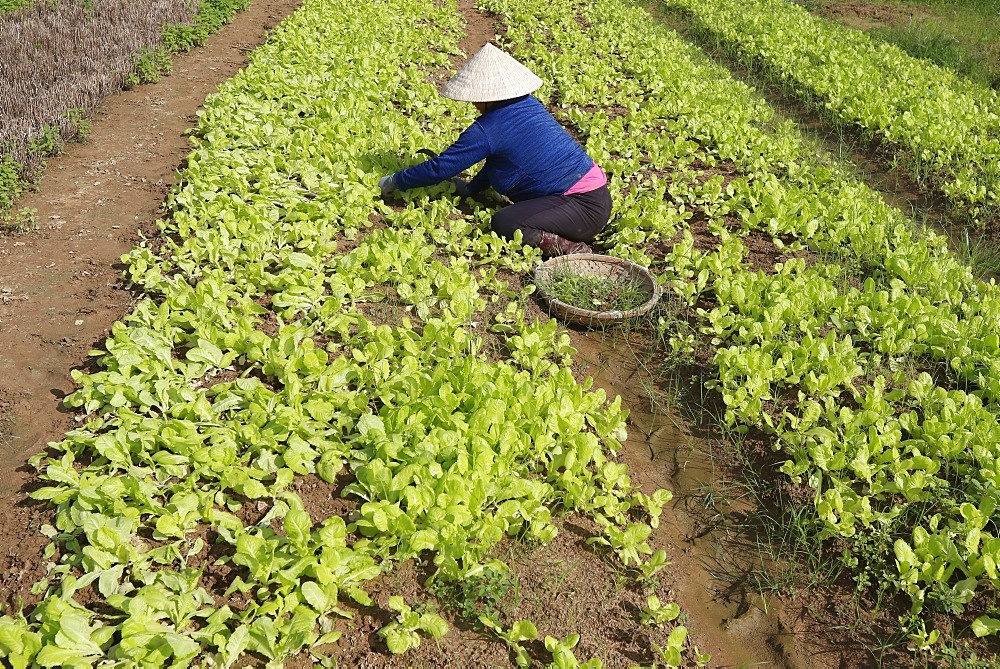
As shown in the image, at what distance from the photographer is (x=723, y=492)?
3.45 metres

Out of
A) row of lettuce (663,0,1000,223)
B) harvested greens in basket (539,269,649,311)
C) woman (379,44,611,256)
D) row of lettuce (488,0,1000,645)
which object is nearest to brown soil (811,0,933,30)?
row of lettuce (663,0,1000,223)

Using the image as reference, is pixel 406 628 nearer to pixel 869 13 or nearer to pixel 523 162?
pixel 523 162

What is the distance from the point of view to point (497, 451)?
3137 millimetres

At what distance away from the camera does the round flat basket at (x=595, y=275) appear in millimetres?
4391

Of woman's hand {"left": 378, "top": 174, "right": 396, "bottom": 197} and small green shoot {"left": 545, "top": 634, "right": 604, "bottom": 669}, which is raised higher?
woman's hand {"left": 378, "top": 174, "right": 396, "bottom": 197}

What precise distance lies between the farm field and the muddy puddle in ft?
0.04

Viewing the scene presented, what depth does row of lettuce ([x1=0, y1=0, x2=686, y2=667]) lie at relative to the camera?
2.50 m

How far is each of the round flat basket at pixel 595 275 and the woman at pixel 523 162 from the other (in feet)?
0.75

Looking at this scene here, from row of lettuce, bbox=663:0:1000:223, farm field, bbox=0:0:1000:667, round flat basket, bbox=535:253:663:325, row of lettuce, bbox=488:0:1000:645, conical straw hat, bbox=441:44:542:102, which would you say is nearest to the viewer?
farm field, bbox=0:0:1000:667

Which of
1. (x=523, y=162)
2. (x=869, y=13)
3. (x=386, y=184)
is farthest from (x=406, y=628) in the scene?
(x=869, y=13)

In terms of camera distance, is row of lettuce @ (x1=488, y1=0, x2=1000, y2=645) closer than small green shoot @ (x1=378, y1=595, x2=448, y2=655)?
No

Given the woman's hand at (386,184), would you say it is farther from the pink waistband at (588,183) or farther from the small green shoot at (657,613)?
the small green shoot at (657,613)

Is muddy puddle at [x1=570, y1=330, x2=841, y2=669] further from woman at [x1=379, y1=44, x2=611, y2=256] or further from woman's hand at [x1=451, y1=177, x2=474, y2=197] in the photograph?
woman's hand at [x1=451, y1=177, x2=474, y2=197]

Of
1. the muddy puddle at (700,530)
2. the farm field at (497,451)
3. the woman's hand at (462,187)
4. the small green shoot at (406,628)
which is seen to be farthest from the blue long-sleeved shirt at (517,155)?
the small green shoot at (406,628)
